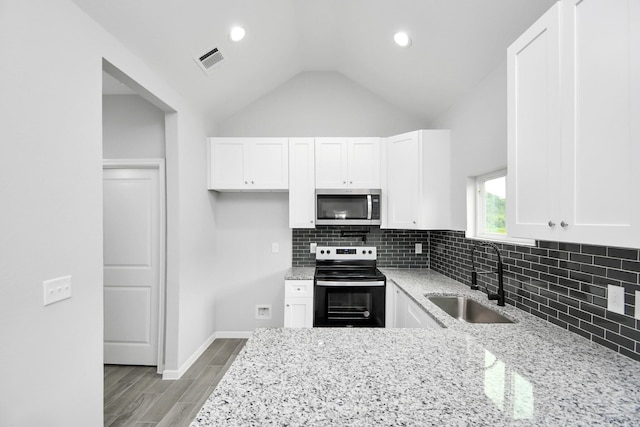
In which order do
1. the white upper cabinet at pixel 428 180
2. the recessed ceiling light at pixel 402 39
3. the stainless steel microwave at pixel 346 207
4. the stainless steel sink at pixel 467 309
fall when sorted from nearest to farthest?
1. the stainless steel sink at pixel 467 309
2. the recessed ceiling light at pixel 402 39
3. the white upper cabinet at pixel 428 180
4. the stainless steel microwave at pixel 346 207

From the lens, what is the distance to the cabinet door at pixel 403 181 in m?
2.89

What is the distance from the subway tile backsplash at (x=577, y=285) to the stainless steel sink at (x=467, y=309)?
0.17m

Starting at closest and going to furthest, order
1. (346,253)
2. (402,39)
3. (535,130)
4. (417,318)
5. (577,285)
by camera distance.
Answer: (535,130), (577,285), (417,318), (402,39), (346,253)

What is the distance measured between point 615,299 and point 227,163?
3.14 metres

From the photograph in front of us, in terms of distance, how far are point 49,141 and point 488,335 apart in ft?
7.22

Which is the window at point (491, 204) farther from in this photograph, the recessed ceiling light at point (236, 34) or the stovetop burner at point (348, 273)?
the recessed ceiling light at point (236, 34)

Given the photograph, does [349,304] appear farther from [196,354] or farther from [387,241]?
[196,354]

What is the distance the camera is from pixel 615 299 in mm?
1199

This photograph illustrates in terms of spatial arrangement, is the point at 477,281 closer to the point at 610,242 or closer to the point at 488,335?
the point at 488,335

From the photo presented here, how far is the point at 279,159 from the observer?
3148 millimetres

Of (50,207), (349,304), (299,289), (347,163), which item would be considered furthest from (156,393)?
(347,163)

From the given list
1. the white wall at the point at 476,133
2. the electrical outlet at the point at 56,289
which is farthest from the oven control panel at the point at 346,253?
the electrical outlet at the point at 56,289

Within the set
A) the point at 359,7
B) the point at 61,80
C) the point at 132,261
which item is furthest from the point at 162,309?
the point at 359,7

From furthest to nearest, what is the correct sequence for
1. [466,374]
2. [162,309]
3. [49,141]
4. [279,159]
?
[279,159] < [162,309] < [49,141] < [466,374]
